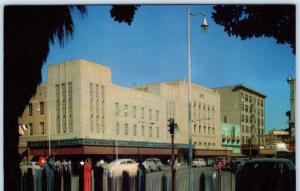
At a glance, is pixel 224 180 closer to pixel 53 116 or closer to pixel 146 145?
pixel 53 116

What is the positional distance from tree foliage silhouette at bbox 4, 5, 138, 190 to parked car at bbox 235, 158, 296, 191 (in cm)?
363

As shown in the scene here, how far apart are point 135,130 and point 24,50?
45.3 feet

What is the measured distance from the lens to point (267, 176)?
810cm

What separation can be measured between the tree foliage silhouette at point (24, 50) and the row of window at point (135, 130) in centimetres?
1234

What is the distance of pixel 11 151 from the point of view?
235 inches

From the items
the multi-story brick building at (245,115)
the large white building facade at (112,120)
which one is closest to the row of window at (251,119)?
the multi-story brick building at (245,115)

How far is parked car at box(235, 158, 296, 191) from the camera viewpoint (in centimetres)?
747

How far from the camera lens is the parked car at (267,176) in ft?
24.5

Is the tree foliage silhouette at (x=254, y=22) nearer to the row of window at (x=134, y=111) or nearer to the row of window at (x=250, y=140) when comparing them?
the row of window at (x=250, y=140)

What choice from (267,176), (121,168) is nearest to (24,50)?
(267,176)

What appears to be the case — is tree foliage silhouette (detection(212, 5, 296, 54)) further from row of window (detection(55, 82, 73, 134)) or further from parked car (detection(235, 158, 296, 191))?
row of window (detection(55, 82, 73, 134))

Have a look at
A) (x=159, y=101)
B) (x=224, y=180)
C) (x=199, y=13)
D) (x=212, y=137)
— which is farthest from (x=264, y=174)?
(x=159, y=101)

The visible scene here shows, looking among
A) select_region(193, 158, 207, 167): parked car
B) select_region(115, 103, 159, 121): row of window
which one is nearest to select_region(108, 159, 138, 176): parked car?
select_region(193, 158, 207, 167): parked car

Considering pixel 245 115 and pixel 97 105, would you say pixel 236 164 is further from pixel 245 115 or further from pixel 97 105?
pixel 97 105
